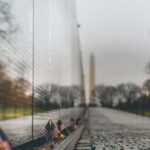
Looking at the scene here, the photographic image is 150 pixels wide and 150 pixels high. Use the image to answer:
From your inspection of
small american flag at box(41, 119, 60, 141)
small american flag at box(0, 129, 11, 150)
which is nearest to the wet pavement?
small american flag at box(41, 119, 60, 141)

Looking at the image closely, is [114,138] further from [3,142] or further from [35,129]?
[3,142]

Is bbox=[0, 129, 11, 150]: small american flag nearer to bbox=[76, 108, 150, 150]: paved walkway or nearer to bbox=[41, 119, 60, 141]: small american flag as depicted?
bbox=[41, 119, 60, 141]: small american flag

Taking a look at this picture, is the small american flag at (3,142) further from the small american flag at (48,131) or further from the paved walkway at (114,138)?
the paved walkway at (114,138)

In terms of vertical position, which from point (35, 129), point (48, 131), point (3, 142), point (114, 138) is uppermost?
point (35, 129)

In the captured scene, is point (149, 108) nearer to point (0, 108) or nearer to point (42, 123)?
point (0, 108)

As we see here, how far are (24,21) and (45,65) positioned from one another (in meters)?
2.06

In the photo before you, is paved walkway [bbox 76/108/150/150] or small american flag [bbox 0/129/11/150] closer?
small american flag [bbox 0/129/11/150]

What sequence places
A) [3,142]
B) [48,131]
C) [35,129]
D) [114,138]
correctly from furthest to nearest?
1. [114,138]
2. [35,129]
3. [48,131]
4. [3,142]

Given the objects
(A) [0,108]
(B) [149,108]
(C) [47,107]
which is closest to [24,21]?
(C) [47,107]

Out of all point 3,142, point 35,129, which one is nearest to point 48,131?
point 3,142

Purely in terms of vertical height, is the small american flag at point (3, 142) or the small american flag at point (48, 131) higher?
the small american flag at point (48, 131)

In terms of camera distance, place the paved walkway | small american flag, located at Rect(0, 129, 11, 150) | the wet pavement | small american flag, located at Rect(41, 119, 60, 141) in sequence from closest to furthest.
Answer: small american flag, located at Rect(0, 129, 11, 150) → small american flag, located at Rect(41, 119, 60, 141) → the wet pavement → the paved walkway

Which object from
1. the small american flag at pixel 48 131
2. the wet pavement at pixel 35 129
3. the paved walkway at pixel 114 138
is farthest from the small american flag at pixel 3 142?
the paved walkway at pixel 114 138

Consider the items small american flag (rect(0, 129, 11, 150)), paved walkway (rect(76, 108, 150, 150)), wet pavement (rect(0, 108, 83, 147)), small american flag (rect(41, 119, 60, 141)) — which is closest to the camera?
small american flag (rect(0, 129, 11, 150))
